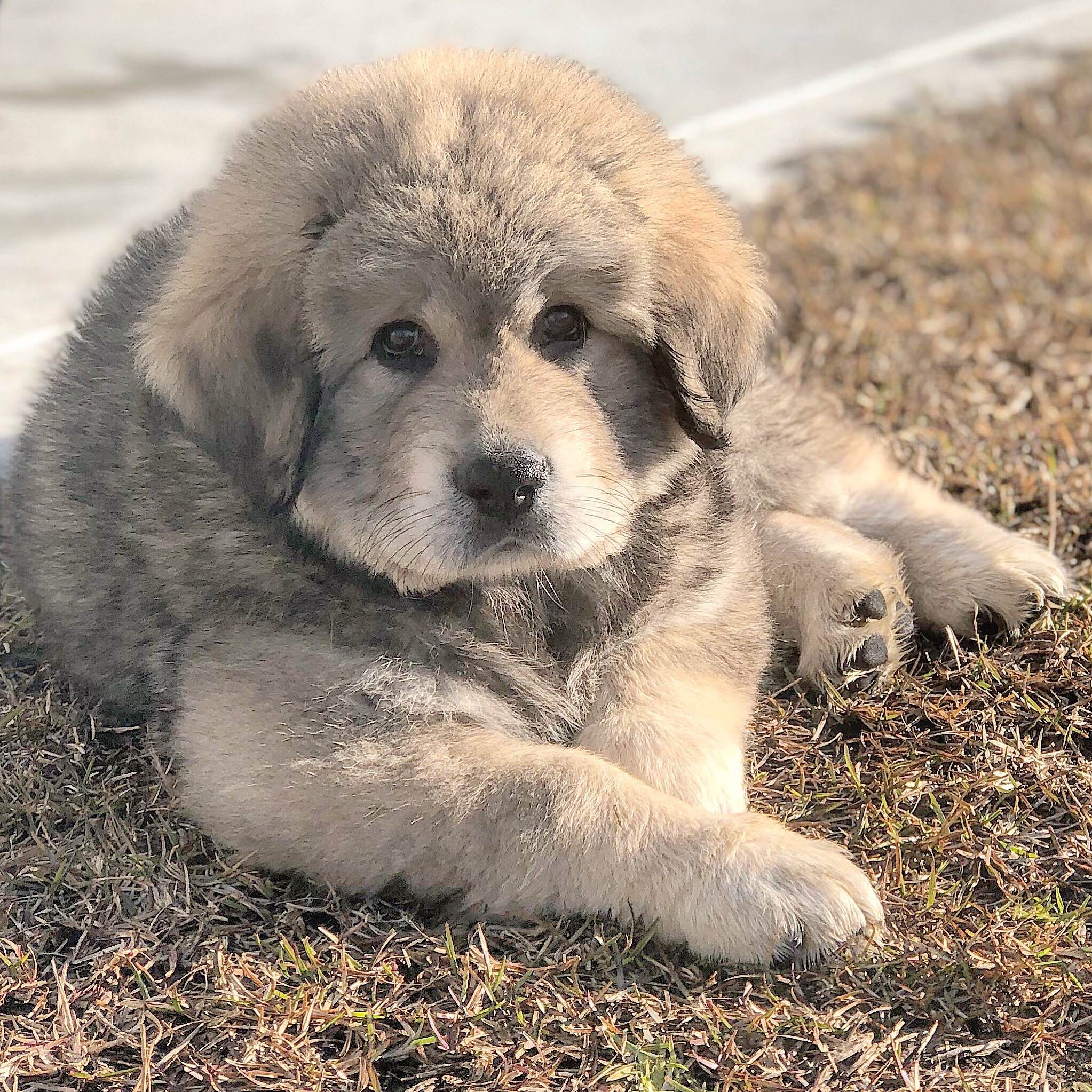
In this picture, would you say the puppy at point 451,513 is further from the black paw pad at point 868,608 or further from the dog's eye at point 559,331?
the black paw pad at point 868,608

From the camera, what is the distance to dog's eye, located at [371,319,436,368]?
9.21 feet

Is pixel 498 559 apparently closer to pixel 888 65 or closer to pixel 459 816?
pixel 459 816

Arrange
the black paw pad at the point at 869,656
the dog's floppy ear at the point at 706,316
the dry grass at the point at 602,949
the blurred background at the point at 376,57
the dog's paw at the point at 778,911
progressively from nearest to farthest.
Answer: the dry grass at the point at 602,949 → the dog's paw at the point at 778,911 → the dog's floppy ear at the point at 706,316 → the black paw pad at the point at 869,656 → the blurred background at the point at 376,57

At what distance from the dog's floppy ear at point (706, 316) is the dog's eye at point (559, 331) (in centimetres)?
19

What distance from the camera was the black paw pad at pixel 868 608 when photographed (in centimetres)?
354

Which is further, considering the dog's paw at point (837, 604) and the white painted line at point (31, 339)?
the white painted line at point (31, 339)

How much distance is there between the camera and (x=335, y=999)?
2.71 m

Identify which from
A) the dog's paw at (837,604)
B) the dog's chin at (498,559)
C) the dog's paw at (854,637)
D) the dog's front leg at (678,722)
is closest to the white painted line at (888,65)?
the dog's paw at (837,604)

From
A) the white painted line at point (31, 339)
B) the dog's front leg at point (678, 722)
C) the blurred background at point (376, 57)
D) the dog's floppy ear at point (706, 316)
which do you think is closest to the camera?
the dog's floppy ear at point (706, 316)

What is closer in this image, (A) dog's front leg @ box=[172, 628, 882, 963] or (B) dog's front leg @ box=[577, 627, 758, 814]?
(A) dog's front leg @ box=[172, 628, 882, 963]

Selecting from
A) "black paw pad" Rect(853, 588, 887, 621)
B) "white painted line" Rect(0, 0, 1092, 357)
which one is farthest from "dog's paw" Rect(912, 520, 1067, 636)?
"white painted line" Rect(0, 0, 1092, 357)

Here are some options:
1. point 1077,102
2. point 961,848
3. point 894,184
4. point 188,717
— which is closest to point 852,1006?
point 961,848

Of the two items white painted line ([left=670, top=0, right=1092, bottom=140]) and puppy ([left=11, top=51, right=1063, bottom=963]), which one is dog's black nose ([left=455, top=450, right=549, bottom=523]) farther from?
white painted line ([left=670, top=0, right=1092, bottom=140])

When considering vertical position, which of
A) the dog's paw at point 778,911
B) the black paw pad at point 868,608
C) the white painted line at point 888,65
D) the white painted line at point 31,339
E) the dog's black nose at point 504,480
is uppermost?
the dog's black nose at point 504,480
